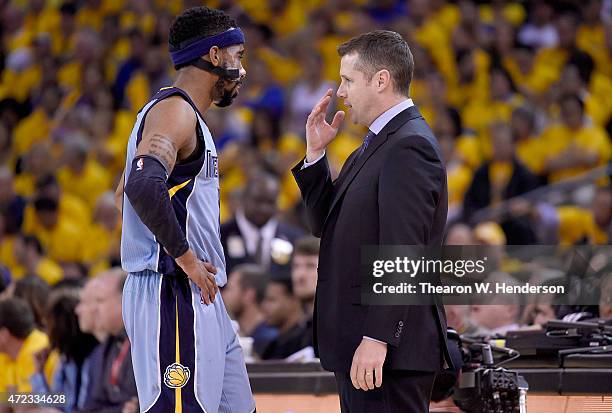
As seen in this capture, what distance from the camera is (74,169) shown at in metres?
12.2

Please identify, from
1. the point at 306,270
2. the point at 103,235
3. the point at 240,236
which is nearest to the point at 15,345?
the point at 306,270

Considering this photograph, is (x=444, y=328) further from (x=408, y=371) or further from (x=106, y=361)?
(x=106, y=361)

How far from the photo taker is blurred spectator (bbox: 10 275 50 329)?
25.4ft

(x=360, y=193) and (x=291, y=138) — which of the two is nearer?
(x=360, y=193)

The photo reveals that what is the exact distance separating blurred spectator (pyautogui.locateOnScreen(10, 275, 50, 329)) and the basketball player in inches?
147

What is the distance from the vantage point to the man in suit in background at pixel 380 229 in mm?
3920

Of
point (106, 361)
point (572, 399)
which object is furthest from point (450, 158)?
point (572, 399)

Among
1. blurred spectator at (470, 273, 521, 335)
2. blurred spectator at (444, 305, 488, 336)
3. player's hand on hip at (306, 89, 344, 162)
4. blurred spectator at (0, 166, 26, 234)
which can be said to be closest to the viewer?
player's hand on hip at (306, 89, 344, 162)

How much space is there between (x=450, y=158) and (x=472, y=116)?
105cm

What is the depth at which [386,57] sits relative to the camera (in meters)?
4.15

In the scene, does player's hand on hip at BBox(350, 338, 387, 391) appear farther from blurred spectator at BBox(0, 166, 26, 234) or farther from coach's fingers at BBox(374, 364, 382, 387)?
blurred spectator at BBox(0, 166, 26, 234)

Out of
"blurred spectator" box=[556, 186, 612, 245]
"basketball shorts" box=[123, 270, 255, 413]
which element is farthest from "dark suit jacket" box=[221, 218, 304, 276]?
"basketball shorts" box=[123, 270, 255, 413]

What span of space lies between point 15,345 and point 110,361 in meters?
0.75

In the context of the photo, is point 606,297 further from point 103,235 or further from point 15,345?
point 103,235
